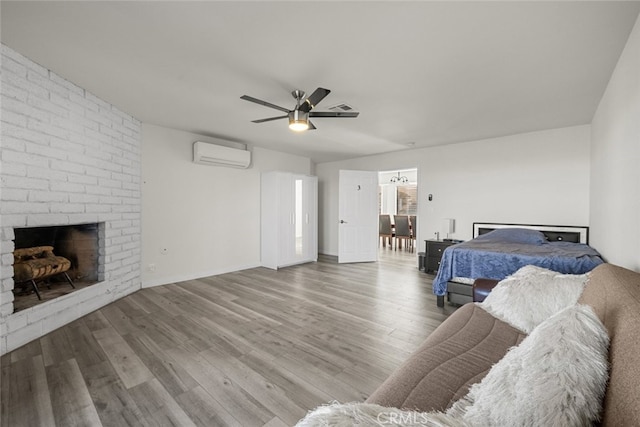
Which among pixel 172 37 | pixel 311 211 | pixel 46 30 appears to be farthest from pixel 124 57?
pixel 311 211

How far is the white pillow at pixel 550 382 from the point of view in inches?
25.2

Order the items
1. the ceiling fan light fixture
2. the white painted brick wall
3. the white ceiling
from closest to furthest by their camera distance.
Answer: the white ceiling < the white painted brick wall < the ceiling fan light fixture

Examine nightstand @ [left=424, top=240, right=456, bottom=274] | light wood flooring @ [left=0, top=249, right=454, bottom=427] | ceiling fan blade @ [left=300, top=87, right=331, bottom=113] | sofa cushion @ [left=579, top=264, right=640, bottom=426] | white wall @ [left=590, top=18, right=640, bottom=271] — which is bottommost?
light wood flooring @ [left=0, top=249, right=454, bottom=427]

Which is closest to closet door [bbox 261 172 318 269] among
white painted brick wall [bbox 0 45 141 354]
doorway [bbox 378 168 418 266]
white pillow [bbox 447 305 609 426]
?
white painted brick wall [bbox 0 45 141 354]

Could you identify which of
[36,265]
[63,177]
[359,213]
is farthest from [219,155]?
[359,213]

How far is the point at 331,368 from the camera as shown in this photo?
1.96 meters

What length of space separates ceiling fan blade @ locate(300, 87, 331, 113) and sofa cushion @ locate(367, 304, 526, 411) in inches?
77.5

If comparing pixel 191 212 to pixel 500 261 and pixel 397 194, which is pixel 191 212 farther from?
pixel 397 194

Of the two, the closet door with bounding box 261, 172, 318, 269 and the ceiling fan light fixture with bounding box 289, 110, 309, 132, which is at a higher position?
the ceiling fan light fixture with bounding box 289, 110, 309, 132

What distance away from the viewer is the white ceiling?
1.69 metres

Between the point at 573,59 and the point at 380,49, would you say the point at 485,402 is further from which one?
the point at 573,59

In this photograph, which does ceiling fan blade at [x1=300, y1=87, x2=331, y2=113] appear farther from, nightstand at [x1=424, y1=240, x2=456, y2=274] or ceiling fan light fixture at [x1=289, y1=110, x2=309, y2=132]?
nightstand at [x1=424, y1=240, x2=456, y2=274]

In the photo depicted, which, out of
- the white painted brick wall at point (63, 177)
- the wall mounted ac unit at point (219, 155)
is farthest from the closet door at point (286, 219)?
the white painted brick wall at point (63, 177)

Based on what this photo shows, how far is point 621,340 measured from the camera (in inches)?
30.0
